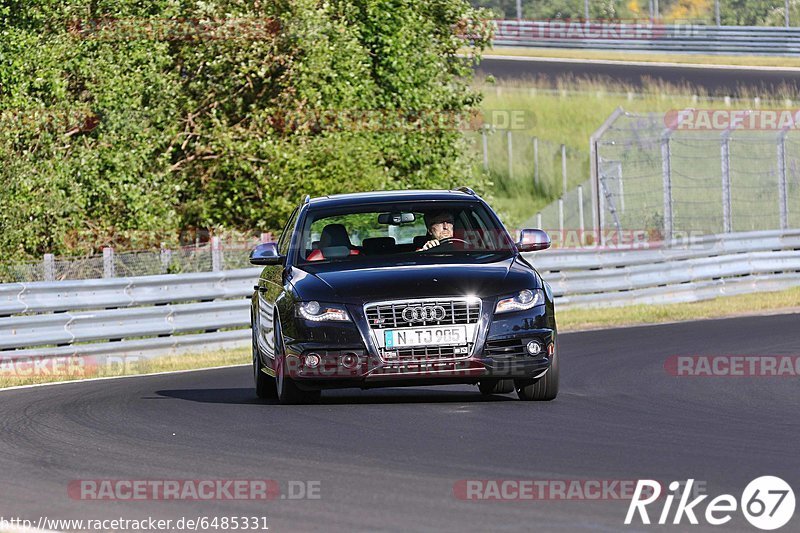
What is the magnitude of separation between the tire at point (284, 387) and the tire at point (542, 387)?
1537mm

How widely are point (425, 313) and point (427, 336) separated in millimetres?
157

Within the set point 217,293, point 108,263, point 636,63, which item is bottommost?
point 217,293

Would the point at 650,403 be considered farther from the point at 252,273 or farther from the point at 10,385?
the point at 252,273

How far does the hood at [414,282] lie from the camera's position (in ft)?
36.3

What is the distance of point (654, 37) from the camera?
187ft

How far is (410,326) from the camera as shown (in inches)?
434

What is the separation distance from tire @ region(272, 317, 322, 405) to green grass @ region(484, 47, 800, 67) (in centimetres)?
4178

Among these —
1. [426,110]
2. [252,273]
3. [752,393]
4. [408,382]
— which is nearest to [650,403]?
[752,393]

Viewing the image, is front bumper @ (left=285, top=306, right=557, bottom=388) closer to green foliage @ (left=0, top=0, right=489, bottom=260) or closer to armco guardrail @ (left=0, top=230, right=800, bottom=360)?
armco guardrail @ (left=0, top=230, right=800, bottom=360)

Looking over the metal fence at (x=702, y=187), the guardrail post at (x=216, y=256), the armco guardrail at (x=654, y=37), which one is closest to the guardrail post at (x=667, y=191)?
the metal fence at (x=702, y=187)

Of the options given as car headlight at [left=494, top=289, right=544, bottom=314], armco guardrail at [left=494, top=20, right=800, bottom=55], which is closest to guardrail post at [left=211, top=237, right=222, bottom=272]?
car headlight at [left=494, top=289, right=544, bottom=314]

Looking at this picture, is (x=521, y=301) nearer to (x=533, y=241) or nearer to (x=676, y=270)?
(x=533, y=241)

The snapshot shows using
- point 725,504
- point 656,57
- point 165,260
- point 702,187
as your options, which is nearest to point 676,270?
point 702,187

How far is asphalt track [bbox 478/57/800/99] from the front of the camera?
49156 mm
